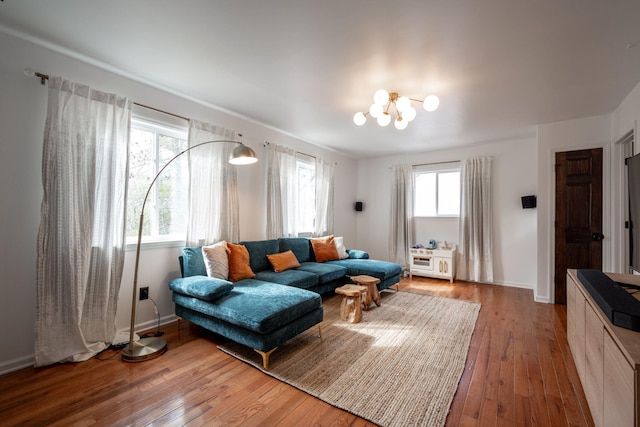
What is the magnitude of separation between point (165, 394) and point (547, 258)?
4828 mm

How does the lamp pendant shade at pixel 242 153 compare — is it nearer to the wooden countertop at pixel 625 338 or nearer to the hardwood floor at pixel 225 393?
the hardwood floor at pixel 225 393

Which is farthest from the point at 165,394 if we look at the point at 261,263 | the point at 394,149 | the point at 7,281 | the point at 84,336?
the point at 394,149

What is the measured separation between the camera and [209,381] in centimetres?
200

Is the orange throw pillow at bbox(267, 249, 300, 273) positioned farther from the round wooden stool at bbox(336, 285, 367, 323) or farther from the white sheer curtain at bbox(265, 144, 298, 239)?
the round wooden stool at bbox(336, 285, 367, 323)

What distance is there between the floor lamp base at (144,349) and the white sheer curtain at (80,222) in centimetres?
27

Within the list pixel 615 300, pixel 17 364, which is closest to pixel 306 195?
pixel 17 364

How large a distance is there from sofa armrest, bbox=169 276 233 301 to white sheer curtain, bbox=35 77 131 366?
21.8 inches

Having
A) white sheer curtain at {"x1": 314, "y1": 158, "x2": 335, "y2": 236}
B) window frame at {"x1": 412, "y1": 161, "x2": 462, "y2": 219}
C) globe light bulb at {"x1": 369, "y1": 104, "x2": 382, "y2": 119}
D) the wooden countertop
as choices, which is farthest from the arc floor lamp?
window frame at {"x1": 412, "y1": 161, "x2": 462, "y2": 219}

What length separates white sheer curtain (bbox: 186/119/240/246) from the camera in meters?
3.15

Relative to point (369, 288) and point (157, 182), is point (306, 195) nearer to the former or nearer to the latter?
point (369, 288)

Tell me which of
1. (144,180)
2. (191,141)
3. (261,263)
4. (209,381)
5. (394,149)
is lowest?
(209,381)

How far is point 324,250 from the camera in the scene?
4.50 metres

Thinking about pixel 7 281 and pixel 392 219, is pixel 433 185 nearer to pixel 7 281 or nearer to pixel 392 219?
pixel 392 219

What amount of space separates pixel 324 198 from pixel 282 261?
2.02 m
